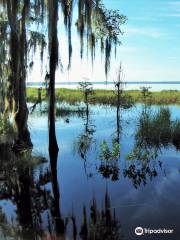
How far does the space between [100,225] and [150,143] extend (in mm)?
9313

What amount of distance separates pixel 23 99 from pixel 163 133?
5.96 m

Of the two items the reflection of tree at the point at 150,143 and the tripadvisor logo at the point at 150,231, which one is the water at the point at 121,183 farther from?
the tripadvisor logo at the point at 150,231

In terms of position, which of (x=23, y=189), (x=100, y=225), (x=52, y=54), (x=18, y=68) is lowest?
(x=23, y=189)

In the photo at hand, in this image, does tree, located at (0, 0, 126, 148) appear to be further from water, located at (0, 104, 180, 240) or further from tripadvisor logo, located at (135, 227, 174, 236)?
tripadvisor logo, located at (135, 227, 174, 236)

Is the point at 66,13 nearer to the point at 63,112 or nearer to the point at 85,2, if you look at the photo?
the point at 85,2

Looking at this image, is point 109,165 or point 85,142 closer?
point 109,165

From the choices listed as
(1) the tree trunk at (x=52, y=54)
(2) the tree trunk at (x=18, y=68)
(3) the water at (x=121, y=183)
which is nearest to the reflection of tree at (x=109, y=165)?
(3) the water at (x=121, y=183)

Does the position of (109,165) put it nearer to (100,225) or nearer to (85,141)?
(85,141)

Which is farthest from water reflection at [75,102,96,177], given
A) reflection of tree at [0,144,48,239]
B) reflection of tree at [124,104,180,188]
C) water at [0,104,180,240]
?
reflection of tree at [0,144,48,239]

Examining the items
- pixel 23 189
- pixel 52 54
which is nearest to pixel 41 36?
pixel 52 54

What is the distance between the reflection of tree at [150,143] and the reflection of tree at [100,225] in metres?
3.07

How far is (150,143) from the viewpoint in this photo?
1684 cm

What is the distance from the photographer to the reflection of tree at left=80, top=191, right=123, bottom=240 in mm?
7375

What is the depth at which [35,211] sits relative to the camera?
29.2 ft
